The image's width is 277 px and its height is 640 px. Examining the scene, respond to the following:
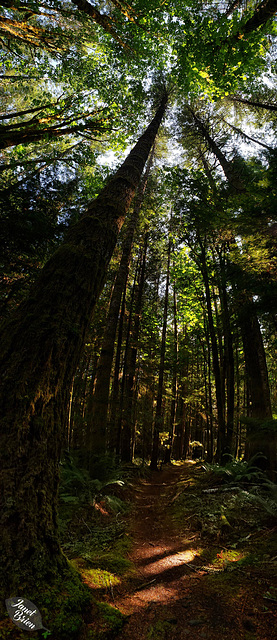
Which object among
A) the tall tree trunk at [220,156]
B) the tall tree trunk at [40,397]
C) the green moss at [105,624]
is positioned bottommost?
the green moss at [105,624]

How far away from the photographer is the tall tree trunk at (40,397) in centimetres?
166

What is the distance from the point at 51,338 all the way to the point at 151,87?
16.1 m

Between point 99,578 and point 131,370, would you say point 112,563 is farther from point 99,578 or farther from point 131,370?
point 131,370

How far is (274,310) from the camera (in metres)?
5.70

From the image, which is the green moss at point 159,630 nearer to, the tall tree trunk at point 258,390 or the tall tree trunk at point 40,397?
the tall tree trunk at point 40,397

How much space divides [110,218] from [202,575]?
462 centimetres

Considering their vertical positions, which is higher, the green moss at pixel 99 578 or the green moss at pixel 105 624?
the green moss at pixel 105 624

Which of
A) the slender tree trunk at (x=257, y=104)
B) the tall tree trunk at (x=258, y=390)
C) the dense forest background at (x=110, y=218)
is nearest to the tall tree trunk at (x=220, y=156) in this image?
the dense forest background at (x=110, y=218)

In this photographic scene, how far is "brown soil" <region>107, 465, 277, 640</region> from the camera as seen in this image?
6.61 ft

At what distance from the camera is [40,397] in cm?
201

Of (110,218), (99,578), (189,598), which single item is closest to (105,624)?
(99,578)

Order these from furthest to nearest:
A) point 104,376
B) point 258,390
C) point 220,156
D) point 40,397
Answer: point 220,156 < point 104,376 < point 258,390 < point 40,397

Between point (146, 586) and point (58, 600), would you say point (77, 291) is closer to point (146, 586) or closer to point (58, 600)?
point (58, 600)

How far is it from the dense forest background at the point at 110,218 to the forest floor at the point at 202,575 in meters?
1.17
